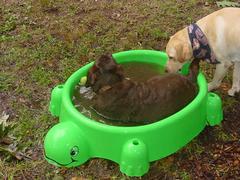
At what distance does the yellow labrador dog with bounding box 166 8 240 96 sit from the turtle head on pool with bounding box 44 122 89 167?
1.31m

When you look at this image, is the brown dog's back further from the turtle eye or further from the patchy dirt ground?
the turtle eye

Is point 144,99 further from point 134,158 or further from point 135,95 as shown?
point 134,158

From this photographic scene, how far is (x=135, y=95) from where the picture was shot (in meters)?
3.91

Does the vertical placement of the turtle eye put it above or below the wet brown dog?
below

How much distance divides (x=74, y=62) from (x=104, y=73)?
1.38 meters

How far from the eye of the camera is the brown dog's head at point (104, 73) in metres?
3.82

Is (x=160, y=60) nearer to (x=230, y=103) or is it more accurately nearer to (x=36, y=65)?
(x=230, y=103)

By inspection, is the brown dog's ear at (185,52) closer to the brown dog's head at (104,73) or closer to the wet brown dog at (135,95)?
the wet brown dog at (135,95)

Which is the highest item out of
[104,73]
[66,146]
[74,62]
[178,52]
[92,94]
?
[104,73]

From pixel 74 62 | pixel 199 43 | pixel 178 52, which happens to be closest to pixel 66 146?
pixel 178 52

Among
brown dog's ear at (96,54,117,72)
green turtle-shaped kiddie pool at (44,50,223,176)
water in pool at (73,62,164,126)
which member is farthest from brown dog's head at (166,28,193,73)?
brown dog's ear at (96,54,117,72)

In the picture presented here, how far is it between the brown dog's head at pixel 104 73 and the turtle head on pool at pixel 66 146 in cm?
47

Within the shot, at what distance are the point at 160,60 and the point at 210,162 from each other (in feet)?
4.26

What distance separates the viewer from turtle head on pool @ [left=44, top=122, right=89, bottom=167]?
3535mm
